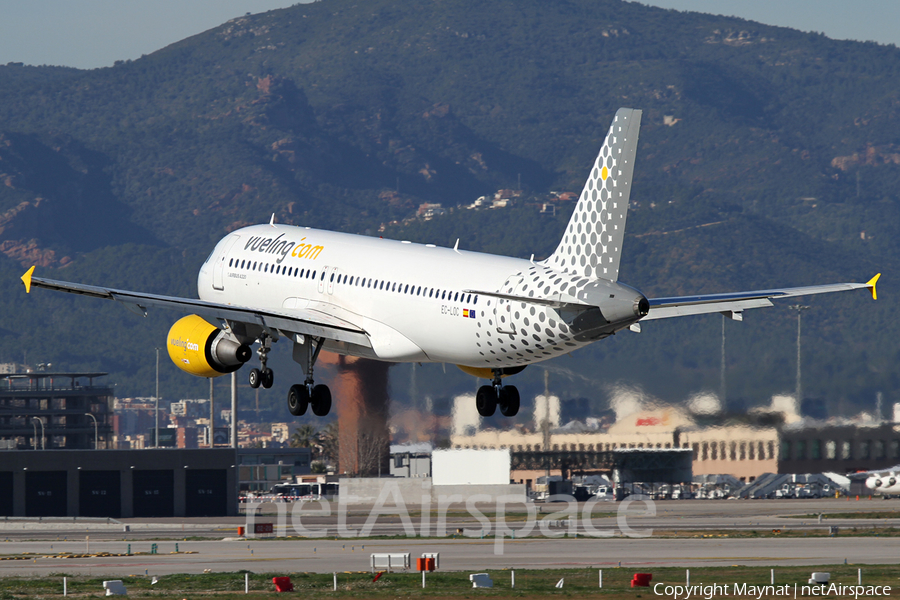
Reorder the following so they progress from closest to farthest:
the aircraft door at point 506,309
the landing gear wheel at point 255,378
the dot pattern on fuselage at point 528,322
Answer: the dot pattern on fuselage at point 528,322 < the aircraft door at point 506,309 < the landing gear wheel at point 255,378

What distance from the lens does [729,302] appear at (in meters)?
48.6

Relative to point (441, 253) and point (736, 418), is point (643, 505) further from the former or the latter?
point (441, 253)

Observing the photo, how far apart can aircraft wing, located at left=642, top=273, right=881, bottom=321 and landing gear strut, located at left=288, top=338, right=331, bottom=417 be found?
44.7 feet

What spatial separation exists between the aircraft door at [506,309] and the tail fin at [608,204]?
1.97 m

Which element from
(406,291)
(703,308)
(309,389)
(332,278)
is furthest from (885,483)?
(406,291)

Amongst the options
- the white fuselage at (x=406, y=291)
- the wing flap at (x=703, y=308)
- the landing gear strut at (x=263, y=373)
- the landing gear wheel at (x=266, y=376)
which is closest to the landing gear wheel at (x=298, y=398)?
the landing gear strut at (x=263, y=373)

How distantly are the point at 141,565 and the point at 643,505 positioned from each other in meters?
60.3

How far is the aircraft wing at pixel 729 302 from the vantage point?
4791 centimetres

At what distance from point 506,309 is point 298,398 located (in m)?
11.2

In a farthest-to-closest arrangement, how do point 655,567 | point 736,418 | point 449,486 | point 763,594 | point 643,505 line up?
point 643,505 < point 449,486 < point 736,418 < point 655,567 < point 763,594

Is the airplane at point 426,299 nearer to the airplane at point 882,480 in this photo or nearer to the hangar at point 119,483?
the hangar at point 119,483

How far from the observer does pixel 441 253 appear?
51969 millimetres

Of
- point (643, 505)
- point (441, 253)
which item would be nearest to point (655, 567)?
point (441, 253)

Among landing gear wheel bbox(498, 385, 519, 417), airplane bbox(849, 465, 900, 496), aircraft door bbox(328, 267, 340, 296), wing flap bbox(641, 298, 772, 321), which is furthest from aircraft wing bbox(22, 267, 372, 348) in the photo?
airplane bbox(849, 465, 900, 496)
